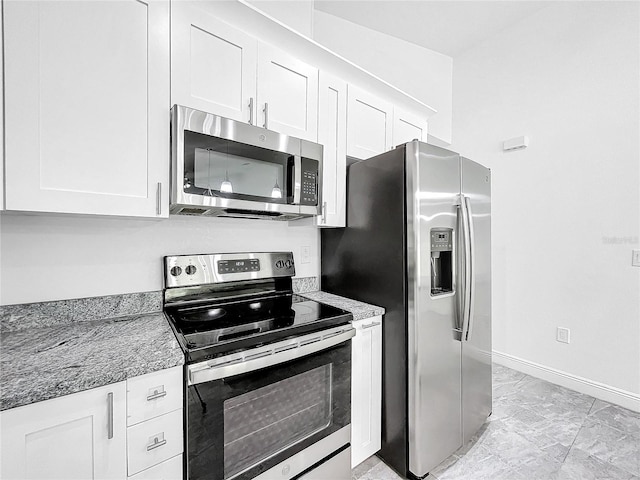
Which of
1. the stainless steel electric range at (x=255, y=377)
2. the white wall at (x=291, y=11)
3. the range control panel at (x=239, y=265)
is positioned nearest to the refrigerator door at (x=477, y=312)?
the stainless steel electric range at (x=255, y=377)

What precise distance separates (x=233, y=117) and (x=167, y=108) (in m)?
0.31

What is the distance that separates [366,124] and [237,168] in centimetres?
108

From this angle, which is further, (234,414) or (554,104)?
(554,104)

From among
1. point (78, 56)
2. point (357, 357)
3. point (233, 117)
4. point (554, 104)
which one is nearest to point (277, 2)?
point (233, 117)

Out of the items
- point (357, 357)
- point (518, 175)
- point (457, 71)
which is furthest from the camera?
point (457, 71)

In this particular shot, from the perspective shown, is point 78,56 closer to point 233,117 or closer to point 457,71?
point 233,117

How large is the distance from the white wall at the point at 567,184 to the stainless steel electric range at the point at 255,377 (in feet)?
7.46

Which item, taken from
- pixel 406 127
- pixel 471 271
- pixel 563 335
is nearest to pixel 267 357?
pixel 471 271

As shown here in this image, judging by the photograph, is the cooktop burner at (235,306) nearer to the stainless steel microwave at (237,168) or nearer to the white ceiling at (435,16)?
the stainless steel microwave at (237,168)

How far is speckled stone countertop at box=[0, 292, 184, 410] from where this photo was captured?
0.86 m

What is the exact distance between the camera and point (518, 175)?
297cm

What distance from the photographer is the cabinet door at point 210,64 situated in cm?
136

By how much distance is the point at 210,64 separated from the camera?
1448 millimetres

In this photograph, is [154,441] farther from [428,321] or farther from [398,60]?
[398,60]
